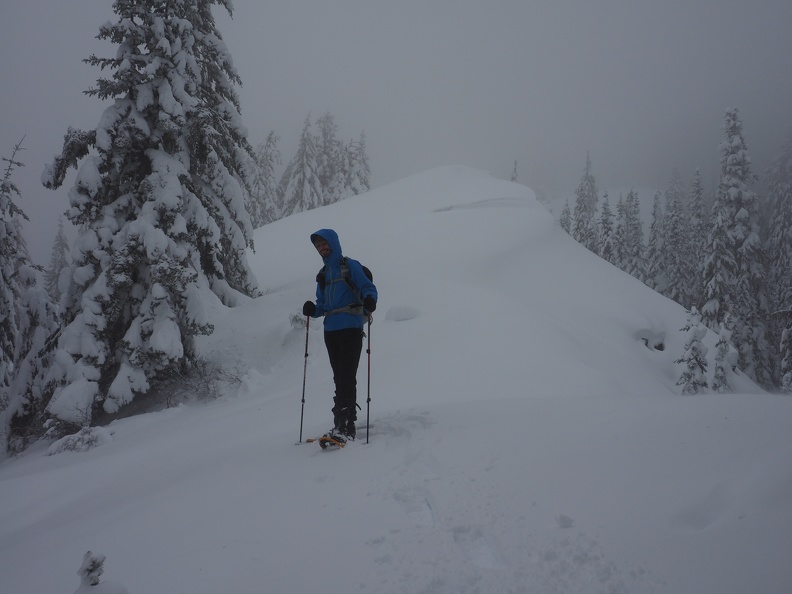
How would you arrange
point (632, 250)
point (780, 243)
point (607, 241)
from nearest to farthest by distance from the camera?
point (780, 243)
point (607, 241)
point (632, 250)

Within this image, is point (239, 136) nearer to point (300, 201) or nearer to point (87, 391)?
point (87, 391)

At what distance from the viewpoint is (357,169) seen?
4219cm

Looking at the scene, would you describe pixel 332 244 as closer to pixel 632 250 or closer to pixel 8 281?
pixel 8 281

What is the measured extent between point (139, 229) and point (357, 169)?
3496 centimetres

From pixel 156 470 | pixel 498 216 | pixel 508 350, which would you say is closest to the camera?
pixel 156 470

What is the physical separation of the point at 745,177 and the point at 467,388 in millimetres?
29841

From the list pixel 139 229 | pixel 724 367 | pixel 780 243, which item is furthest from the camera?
pixel 780 243

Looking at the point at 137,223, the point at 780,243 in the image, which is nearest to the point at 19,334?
the point at 137,223

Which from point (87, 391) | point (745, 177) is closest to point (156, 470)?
point (87, 391)

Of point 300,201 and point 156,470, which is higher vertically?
point 300,201

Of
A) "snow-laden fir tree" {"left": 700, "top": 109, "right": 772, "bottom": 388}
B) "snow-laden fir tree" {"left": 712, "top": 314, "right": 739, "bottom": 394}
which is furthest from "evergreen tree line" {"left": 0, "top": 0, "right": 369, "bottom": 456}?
"snow-laden fir tree" {"left": 700, "top": 109, "right": 772, "bottom": 388}

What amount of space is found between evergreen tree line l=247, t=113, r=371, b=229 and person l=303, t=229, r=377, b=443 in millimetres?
34388

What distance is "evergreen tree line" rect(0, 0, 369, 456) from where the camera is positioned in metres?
8.93

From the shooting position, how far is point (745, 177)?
88.4ft
